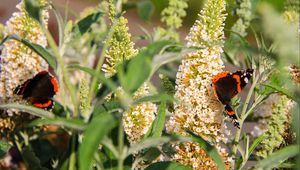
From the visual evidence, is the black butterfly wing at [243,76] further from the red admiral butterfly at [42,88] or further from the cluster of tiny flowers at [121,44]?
the red admiral butterfly at [42,88]

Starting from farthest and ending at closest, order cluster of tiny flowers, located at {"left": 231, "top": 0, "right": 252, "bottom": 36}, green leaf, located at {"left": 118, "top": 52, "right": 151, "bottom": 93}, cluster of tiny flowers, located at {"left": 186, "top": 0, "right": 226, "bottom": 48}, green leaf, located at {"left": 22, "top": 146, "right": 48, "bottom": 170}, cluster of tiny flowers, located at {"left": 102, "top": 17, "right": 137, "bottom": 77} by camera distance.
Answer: cluster of tiny flowers, located at {"left": 231, "top": 0, "right": 252, "bottom": 36}
green leaf, located at {"left": 22, "top": 146, "right": 48, "bottom": 170}
cluster of tiny flowers, located at {"left": 186, "top": 0, "right": 226, "bottom": 48}
cluster of tiny flowers, located at {"left": 102, "top": 17, "right": 137, "bottom": 77}
green leaf, located at {"left": 118, "top": 52, "right": 151, "bottom": 93}

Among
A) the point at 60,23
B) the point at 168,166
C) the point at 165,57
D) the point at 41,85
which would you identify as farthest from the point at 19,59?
the point at 165,57

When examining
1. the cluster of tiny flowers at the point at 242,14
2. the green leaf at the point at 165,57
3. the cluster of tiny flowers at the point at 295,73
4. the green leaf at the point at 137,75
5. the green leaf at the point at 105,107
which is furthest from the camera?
the cluster of tiny flowers at the point at 242,14

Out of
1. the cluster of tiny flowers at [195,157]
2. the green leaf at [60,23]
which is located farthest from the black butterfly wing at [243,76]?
the green leaf at [60,23]

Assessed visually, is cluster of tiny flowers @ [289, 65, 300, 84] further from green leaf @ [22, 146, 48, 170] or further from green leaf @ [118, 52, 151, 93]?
green leaf @ [118, 52, 151, 93]

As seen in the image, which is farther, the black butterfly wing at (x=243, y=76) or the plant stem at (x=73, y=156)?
the black butterfly wing at (x=243, y=76)

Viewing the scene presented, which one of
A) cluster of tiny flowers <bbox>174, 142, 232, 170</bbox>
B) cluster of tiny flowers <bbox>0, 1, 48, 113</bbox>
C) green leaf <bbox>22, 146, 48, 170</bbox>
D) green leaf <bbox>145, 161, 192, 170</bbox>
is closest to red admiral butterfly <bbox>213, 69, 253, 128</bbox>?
cluster of tiny flowers <bbox>174, 142, 232, 170</bbox>
